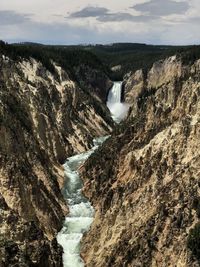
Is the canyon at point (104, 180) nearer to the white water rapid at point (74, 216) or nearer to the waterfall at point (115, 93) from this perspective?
the white water rapid at point (74, 216)

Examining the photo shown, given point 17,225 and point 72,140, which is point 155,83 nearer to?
point 72,140

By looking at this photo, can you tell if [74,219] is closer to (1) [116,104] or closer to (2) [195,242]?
(2) [195,242]

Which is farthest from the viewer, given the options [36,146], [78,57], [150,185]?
[78,57]

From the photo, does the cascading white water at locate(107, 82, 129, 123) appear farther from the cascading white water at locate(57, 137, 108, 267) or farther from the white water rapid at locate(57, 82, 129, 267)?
the cascading white water at locate(57, 137, 108, 267)

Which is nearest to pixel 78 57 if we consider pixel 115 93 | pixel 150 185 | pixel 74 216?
pixel 115 93

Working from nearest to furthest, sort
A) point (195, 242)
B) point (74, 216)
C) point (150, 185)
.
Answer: point (195, 242)
point (150, 185)
point (74, 216)

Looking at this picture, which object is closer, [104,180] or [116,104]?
[104,180]
